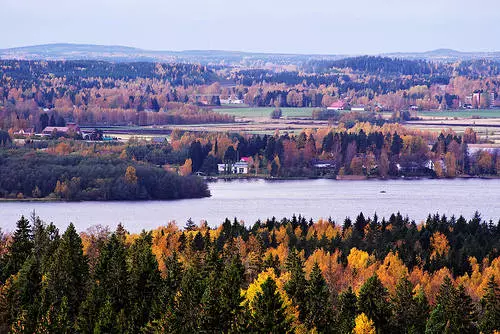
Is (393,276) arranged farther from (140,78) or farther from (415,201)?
(140,78)

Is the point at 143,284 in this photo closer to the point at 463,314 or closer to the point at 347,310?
the point at 347,310

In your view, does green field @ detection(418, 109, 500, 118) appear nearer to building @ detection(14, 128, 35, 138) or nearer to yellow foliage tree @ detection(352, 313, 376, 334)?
building @ detection(14, 128, 35, 138)

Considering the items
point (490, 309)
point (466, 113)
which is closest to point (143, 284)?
point (490, 309)

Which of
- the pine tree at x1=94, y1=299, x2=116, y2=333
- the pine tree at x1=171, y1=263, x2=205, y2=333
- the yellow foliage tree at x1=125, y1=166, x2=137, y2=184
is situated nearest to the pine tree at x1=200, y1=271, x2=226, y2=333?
the pine tree at x1=171, y1=263, x2=205, y2=333

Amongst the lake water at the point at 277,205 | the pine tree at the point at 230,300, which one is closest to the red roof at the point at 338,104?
the lake water at the point at 277,205

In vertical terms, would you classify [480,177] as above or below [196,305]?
below

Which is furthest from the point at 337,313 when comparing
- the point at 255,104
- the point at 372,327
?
the point at 255,104
